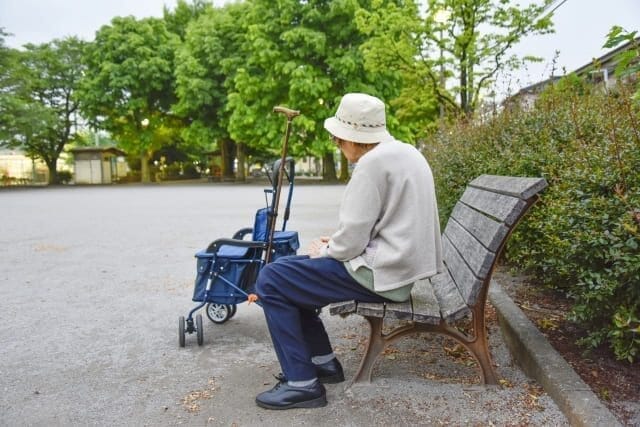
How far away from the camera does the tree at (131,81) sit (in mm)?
40969

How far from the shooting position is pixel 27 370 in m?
3.78

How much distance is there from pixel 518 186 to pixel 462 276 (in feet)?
2.10

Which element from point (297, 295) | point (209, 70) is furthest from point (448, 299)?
point (209, 70)

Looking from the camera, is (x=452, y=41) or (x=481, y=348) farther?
(x=452, y=41)

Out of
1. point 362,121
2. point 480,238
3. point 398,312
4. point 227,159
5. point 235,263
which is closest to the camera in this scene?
point 398,312

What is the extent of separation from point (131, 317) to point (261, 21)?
3228cm

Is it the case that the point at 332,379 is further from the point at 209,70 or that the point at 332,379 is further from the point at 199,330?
the point at 209,70

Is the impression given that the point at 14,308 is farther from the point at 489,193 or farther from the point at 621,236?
the point at 621,236

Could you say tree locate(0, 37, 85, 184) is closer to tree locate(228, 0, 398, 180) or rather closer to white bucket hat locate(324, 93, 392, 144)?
tree locate(228, 0, 398, 180)

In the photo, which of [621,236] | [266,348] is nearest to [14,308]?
[266,348]

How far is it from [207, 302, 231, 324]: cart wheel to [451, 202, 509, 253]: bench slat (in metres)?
2.05

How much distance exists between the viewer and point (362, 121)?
10.1ft

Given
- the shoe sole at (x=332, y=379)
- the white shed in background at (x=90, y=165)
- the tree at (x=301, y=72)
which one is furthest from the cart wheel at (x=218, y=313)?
the white shed in background at (x=90, y=165)

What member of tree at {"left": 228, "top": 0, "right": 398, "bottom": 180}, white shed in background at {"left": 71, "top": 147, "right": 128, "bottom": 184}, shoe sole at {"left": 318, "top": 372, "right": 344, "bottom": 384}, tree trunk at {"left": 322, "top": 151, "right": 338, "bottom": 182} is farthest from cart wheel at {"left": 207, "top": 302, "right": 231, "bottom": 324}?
white shed in background at {"left": 71, "top": 147, "right": 128, "bottom": 184}
